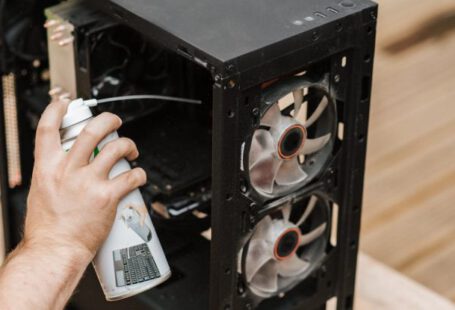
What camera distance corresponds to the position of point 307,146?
5.07 feet

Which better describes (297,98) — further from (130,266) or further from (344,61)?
(130,266)

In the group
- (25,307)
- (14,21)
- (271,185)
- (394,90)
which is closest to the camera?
(25,307)

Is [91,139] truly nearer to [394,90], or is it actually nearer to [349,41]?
[349,41]

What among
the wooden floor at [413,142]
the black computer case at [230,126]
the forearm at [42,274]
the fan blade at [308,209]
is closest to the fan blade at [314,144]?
the black computer case at [230,126]

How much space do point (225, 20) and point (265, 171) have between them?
24 centimetres

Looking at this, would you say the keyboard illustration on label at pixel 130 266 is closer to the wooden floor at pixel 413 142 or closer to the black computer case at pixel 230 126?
the black computer case at pixel 230 126

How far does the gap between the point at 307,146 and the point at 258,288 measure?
0.25 metres

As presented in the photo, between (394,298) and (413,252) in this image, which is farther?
(413,252)

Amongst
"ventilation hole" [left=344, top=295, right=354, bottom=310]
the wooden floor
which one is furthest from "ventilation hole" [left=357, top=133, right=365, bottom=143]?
the wooden floor

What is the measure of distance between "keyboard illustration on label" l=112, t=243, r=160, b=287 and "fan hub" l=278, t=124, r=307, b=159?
0.85 feet

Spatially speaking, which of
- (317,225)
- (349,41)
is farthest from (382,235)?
(349,41)

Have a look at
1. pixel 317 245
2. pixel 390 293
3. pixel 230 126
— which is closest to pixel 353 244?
pixel 317 245

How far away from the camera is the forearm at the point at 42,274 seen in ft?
4.59

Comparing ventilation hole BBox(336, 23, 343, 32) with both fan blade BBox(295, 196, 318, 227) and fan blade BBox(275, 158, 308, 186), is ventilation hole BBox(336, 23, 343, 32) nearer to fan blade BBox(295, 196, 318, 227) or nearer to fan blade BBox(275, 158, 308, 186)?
fan blade BBox(275, 158, 308, 186)
